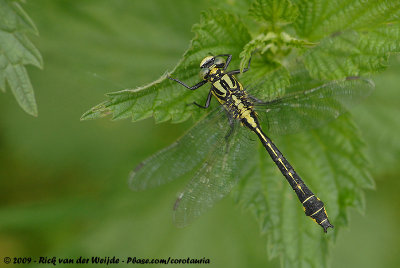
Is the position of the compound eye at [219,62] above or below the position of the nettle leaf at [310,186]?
above

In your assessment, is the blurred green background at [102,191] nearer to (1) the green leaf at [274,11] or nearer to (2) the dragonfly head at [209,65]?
(2) the dragonfly head at [209,65]

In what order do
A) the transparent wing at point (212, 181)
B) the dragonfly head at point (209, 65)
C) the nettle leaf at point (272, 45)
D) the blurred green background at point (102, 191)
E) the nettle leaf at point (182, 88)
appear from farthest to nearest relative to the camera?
the blurred green background at point (102, 191), the transparent wing at point (212, 181), the dragonfly head at point (209, 65), the nettle leaf at point (272, 45), the nettle leaf at point (182, 88)

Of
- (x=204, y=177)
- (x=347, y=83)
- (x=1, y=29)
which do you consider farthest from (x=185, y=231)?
(x=1, y=29)

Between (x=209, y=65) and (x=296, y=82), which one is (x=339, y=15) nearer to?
(x=296, y=82)

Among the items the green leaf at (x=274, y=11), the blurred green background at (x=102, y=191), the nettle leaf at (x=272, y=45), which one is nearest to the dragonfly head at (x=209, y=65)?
the nettle leaf at (x=272, y=45)

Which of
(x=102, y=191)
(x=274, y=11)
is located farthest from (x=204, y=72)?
(x=102, y=191)

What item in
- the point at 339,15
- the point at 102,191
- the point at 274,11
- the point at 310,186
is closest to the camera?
the point at 274,11

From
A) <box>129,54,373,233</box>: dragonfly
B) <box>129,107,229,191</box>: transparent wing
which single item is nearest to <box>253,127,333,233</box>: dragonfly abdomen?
<box>129,54,373,233</box>: dragonfly

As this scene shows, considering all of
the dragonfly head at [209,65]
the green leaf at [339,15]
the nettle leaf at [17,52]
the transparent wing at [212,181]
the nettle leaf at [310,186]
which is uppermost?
the nettle leaf at [17,52]

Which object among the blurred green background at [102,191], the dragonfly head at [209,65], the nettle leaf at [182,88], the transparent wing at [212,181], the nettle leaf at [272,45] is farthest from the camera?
the blurred green background at [102,191]
